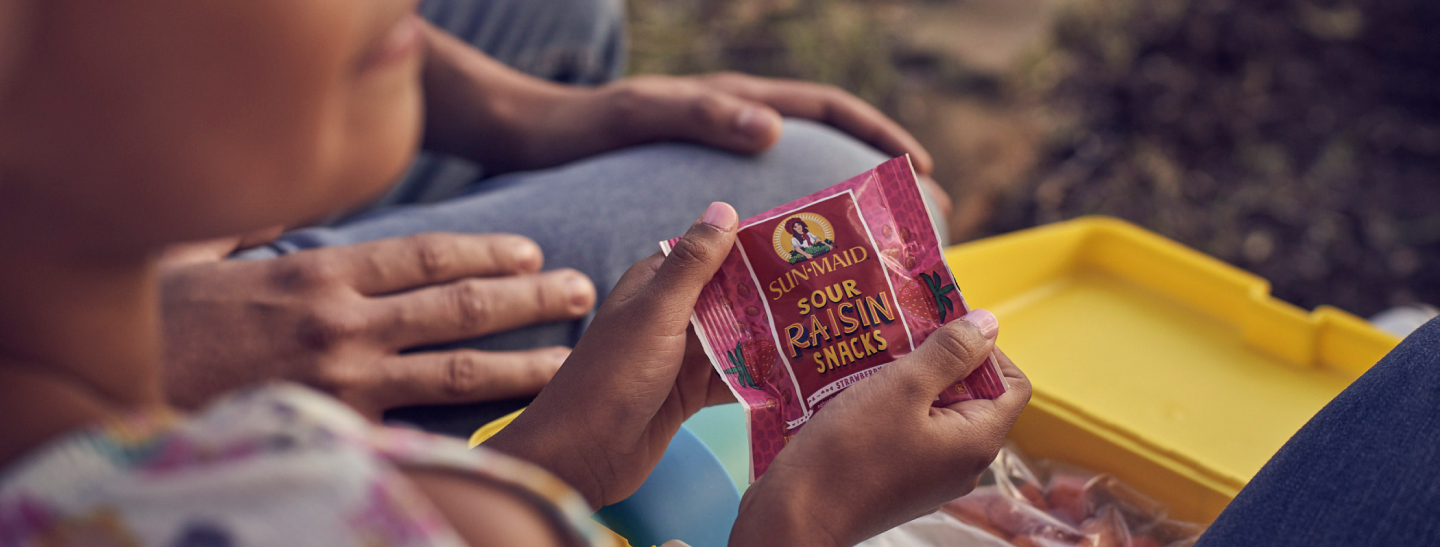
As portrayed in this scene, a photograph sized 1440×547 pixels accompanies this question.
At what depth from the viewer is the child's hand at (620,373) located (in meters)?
0.64

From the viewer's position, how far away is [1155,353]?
109 centimetres

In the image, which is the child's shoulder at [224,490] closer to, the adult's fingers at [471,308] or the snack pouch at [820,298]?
the snack pouch at [820,298]

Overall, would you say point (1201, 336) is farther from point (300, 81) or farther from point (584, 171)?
point (300, 81)

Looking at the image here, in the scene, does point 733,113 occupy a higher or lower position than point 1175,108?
higher

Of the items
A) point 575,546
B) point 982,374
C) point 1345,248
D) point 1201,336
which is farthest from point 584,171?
point 1345,248

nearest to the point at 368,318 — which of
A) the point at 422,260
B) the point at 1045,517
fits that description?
the point at 422,260

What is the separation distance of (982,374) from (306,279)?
0.60 m

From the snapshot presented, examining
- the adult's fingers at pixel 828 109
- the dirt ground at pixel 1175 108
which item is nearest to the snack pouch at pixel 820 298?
the adult's fingers at pixel 828 109

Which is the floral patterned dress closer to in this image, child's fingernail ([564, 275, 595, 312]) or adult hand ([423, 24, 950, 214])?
child's fingernail ([564, 275, 595, 312])

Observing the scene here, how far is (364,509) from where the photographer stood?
324mm

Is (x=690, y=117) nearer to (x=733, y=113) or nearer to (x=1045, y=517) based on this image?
(x=733, y=113)

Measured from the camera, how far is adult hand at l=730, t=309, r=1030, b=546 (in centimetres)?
56

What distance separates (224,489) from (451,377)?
1.63ft

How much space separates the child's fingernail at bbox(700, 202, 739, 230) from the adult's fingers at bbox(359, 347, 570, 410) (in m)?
0.25
